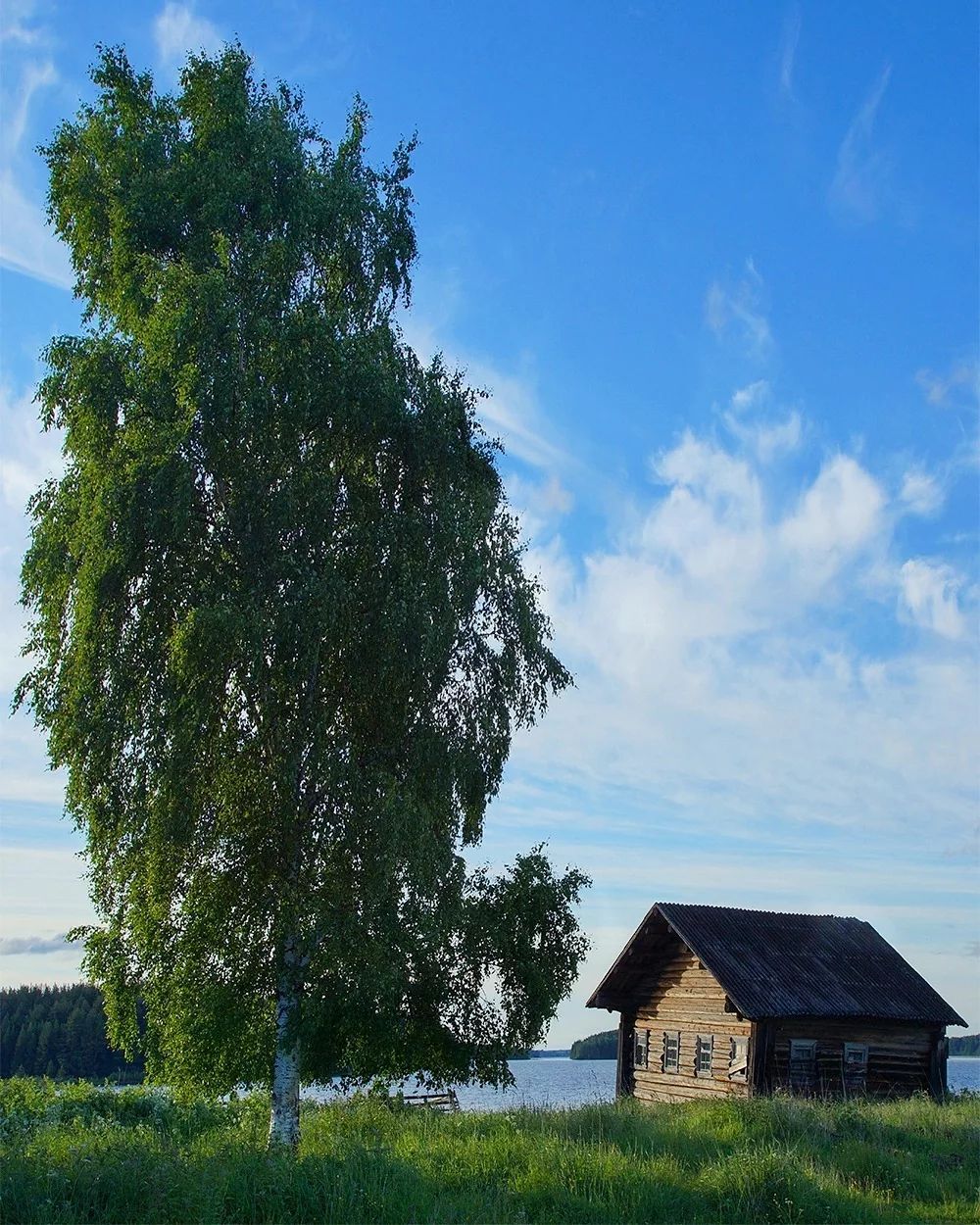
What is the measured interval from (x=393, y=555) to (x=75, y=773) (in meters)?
6.39

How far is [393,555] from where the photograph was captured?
18.8 m

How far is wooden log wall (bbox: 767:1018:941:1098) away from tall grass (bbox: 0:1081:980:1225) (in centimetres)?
636

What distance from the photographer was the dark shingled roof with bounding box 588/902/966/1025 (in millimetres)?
29516

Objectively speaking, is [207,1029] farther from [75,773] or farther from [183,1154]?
[75,773]

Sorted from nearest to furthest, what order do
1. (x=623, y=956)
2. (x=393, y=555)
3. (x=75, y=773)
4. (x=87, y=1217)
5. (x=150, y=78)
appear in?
(x=87, y=1217) → (x=75, y=773) → (x=393, y=555) → (x=150, y=78) → (x=623, y=956)

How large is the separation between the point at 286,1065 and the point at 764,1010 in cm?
1584

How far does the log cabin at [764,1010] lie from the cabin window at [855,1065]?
4 cm

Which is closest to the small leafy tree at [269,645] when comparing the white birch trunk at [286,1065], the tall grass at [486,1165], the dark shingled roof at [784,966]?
the white birch trunk at [286,1065]

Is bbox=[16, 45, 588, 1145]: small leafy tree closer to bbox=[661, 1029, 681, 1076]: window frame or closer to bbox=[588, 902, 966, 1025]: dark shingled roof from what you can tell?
bbox=[588, 902, 966, 1025]: dark shingled roof

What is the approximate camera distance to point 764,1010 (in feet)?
93.0

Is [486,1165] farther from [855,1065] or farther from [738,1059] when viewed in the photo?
[855,1065]

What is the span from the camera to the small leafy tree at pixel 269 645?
17094mm

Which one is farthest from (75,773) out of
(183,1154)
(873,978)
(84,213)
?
(873,978)

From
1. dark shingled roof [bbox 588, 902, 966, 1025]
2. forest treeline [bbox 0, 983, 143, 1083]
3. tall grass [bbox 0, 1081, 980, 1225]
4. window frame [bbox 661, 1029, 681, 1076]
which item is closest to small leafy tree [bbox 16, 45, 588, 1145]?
tall grass [bbox 0, 1081, 980, 1225]
